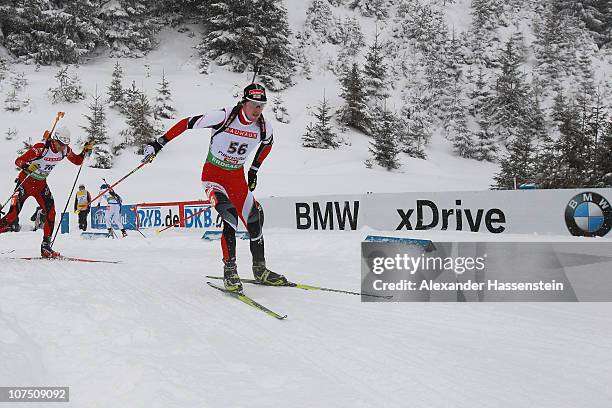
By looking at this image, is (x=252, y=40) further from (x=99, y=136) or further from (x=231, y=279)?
(x=231, y=279)

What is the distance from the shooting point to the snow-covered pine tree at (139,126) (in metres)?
23.2

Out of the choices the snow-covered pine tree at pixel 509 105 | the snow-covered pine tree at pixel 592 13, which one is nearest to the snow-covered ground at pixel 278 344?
the snow-covered pine tree at pixel 509 105

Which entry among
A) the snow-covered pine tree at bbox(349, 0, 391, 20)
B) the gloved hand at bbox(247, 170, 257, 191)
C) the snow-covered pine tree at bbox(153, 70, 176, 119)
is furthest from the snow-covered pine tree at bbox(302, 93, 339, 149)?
the gloved hand at bbox(247, 170, 257, 191)

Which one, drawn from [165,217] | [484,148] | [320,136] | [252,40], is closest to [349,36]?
[252,40]

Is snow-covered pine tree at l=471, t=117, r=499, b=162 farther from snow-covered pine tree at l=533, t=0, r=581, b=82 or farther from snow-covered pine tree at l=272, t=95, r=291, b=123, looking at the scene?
snow-covered pine tree at l=272, t=95, r=291, b=123

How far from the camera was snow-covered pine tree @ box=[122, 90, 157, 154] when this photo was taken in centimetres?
2324

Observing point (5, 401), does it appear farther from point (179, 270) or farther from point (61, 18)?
point (61, 18)

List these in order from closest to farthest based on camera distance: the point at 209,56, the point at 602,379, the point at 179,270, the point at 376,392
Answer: the point at 376,392 < the point at 602,379 < the point at 179,270 < the point at 209,56

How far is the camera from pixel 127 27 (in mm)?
32719

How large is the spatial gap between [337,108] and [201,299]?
82.9 ft

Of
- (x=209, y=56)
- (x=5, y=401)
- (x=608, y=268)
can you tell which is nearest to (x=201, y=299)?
(x=5, y=401)

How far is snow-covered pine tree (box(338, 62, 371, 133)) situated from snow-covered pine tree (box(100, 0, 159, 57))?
51.9 feet

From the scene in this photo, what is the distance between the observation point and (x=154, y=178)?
20.9 meters

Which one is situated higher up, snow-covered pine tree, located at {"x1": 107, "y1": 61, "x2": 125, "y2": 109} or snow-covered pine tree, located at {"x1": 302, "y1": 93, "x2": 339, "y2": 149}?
snow-covered pine tree, located at {"x1": 107, "y1": 61, "x2": 125, "y2": 109}
